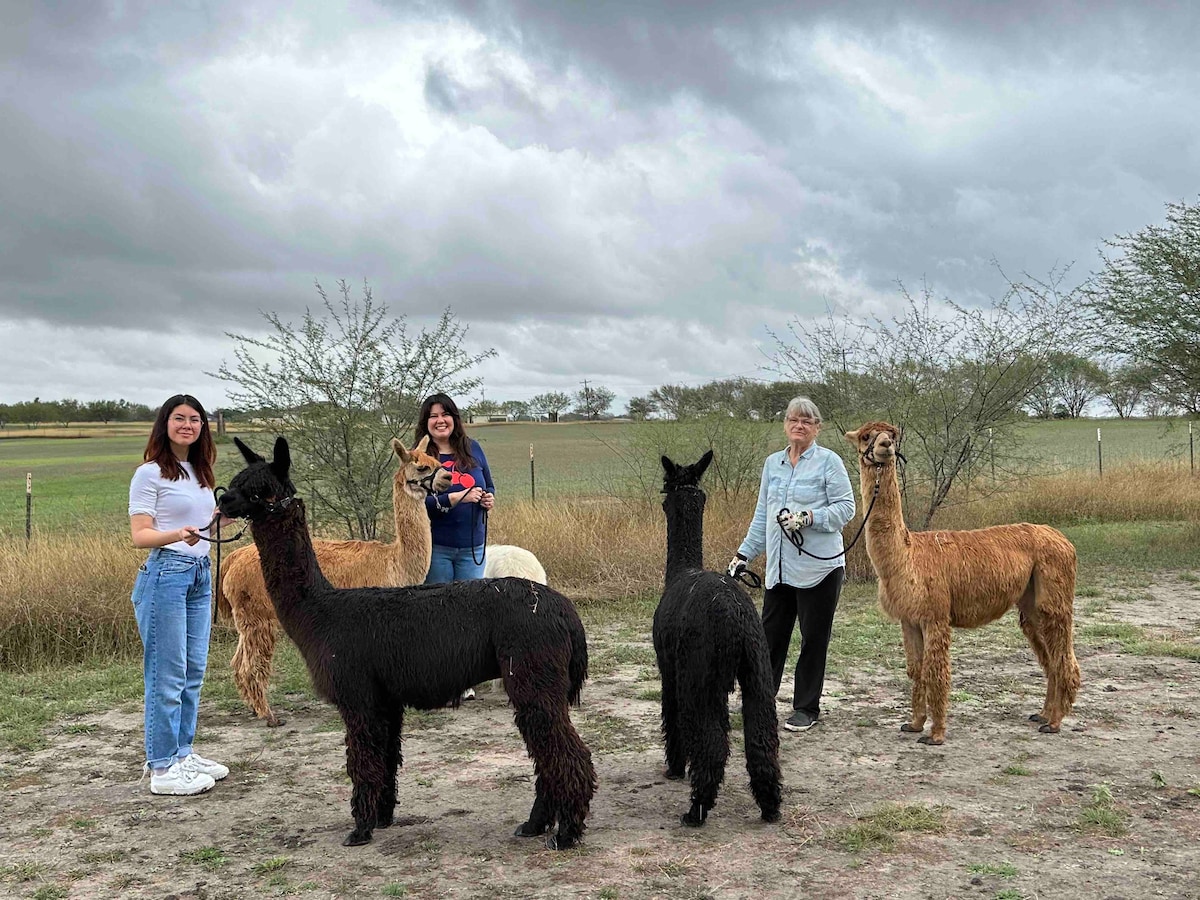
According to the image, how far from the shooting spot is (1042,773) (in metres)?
5.00

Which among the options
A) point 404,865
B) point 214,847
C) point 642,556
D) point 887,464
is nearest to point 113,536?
point 642,556

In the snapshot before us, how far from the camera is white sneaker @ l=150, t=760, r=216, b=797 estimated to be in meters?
4.96

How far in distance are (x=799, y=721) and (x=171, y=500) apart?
3930 millimetres

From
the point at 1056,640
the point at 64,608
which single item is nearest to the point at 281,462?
the point at 1056,640

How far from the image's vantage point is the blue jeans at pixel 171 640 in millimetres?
4852

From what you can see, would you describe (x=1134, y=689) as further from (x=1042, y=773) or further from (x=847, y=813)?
(x=847, y=813)

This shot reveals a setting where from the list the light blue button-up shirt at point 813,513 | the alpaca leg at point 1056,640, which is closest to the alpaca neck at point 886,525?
the light blue button-up shirt at point 813,513

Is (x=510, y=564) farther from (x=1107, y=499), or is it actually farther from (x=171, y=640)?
(x=1107, y=499)

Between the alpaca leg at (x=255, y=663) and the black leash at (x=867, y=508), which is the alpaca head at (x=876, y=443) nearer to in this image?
the black leash at (x=867, y=508)

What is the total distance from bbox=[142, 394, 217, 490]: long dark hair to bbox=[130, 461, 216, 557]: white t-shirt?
0.10 feet

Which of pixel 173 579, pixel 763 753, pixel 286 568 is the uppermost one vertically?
pixel 286 568

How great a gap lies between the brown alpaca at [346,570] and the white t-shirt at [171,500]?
4.57 feet

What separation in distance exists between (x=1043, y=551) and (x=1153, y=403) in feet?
38.8

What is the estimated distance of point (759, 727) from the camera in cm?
434
